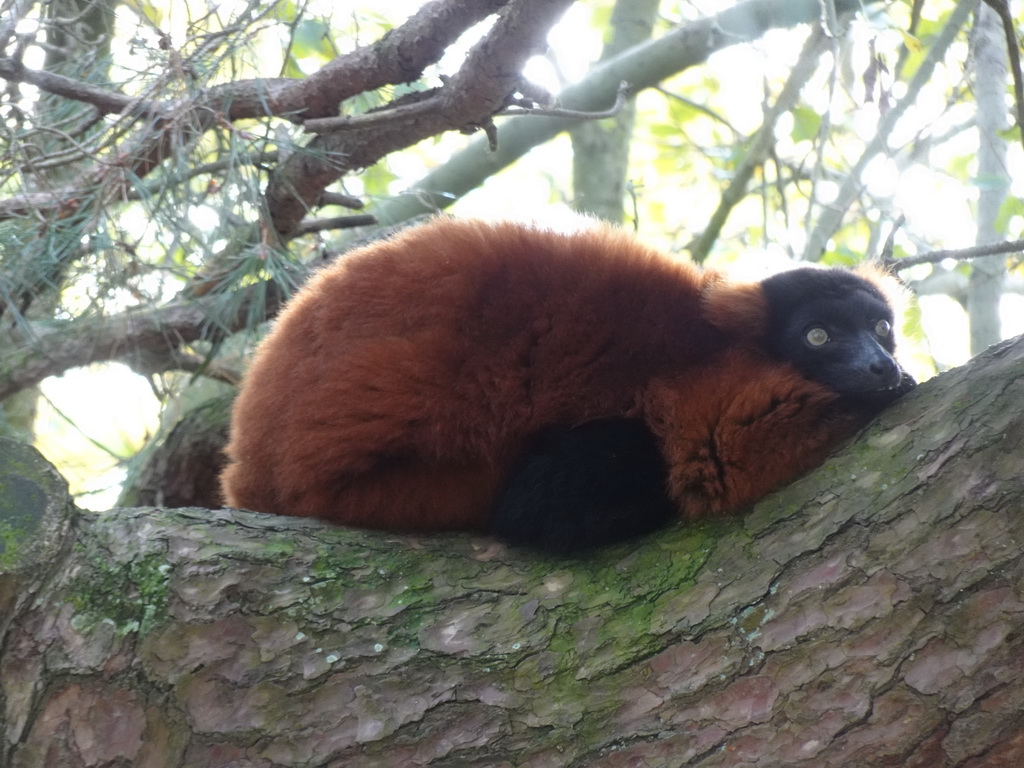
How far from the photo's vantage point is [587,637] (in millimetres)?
2420

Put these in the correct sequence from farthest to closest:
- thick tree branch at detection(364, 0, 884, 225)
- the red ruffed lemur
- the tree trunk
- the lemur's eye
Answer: thick tree branch at detection(364, 0, 884, 225), the tree trunk, the lemur's eye, the red ruffed lemur

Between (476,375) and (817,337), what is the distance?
117cm

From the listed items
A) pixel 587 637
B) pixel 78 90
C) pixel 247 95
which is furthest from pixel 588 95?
pixel 587 637

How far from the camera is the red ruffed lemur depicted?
9.45ft

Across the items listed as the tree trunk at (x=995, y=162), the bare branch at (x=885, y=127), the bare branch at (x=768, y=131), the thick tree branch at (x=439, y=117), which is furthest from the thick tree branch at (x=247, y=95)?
the tree trunk at (x=995, y=162)

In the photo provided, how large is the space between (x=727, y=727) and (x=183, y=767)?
4.26ft

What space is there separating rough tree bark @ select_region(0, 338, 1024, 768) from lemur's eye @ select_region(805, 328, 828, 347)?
666 millimetres

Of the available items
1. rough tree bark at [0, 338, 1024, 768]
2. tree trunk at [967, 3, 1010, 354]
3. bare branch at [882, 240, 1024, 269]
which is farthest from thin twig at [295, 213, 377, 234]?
tree trunk at [967, 3, 1010, 354]

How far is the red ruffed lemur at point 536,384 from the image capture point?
2881 mm

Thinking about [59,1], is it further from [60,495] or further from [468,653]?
[468,653]

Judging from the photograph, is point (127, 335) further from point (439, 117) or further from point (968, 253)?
point (968, 253)

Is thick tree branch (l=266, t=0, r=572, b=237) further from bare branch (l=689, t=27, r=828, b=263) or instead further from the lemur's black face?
bare branch (l=689, t=27, r=828, b=263)

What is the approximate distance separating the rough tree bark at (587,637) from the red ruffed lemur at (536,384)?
0.88 feet

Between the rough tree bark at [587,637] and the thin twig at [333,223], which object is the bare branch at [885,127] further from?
the rough tree bark at [587,637]
